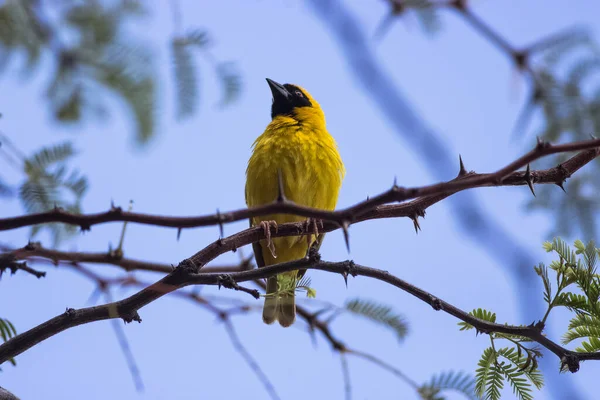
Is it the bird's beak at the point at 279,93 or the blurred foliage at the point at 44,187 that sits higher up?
the bird's beak at the point at 279,93

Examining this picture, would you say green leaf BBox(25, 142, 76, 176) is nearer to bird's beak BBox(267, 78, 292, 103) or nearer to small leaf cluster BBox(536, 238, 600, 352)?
small leaf cluster BBox(536, 238, 600, 352)

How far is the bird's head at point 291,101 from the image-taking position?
245 inches

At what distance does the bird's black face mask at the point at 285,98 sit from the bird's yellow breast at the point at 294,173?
3.89 ft

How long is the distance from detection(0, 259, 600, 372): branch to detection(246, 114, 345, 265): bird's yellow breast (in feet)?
7.06

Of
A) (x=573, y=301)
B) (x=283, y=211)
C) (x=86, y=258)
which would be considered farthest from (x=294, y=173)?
(x=283, y=211)

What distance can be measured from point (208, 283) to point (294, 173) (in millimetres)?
2374

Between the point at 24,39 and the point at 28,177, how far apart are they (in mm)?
495

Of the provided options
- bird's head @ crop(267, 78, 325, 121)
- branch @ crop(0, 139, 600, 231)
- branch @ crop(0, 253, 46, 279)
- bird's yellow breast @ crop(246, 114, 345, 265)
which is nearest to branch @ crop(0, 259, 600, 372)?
branch @ crop(0, 253, 46, 279)

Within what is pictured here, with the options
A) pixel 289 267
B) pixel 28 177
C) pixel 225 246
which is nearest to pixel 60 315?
pixel 28 177

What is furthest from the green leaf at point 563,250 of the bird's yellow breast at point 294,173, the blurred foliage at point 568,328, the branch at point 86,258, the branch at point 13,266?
the bird's yellow breast at point 294,173

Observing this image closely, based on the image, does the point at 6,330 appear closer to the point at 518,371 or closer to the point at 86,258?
the point at 86,258

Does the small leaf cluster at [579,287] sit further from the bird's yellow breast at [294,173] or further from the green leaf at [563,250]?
the bird's yellow breast at [294,173]

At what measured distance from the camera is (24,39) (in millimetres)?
2098

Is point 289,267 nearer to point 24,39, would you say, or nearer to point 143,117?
point 143,117
